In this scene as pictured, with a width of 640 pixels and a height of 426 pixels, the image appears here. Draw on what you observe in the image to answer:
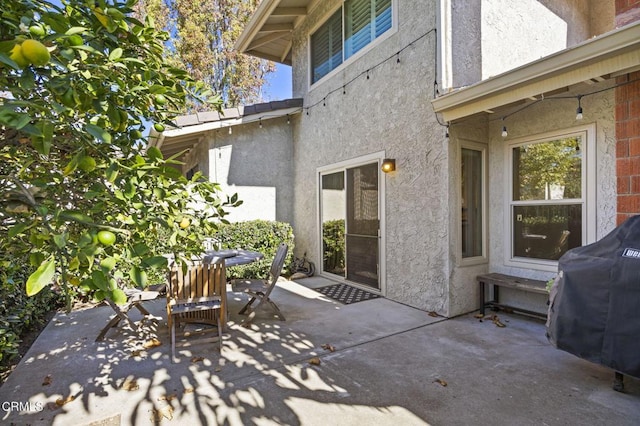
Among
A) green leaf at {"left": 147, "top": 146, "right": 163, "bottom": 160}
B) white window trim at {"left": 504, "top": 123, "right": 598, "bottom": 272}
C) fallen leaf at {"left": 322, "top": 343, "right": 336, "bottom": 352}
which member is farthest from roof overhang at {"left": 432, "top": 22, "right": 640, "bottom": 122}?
green leaf at {"left": 147, "top": 146, "right": 163, "bottom": 160}

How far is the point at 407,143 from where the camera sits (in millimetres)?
5383

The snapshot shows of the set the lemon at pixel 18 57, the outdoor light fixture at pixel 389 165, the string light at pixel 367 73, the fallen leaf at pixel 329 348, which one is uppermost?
the string light at pixel 367 73

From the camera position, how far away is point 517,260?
16.0 feet

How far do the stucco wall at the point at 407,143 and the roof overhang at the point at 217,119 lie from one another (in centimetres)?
158

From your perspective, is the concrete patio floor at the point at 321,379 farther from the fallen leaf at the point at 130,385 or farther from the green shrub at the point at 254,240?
the green shrub at the point at 254,240

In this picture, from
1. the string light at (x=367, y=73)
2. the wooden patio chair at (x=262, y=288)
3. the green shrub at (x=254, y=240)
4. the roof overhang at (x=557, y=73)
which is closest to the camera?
the roof overhang at (x=557, y=73)

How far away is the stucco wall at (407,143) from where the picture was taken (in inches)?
192

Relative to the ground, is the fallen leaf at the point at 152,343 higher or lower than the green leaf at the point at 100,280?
lower

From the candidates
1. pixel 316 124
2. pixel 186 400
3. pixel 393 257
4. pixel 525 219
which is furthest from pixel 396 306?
pixel 316 124

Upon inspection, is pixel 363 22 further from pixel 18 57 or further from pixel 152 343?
Answer: pixel 18 57

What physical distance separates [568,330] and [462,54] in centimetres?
385

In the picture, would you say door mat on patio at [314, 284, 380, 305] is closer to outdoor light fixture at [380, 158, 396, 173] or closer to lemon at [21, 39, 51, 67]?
outdoor light fixture at [380, 158, 396, 173]

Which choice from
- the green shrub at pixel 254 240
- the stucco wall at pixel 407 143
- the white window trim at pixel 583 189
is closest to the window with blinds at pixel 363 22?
the stucco wall at pixel 407 143

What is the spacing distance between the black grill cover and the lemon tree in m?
3.04
